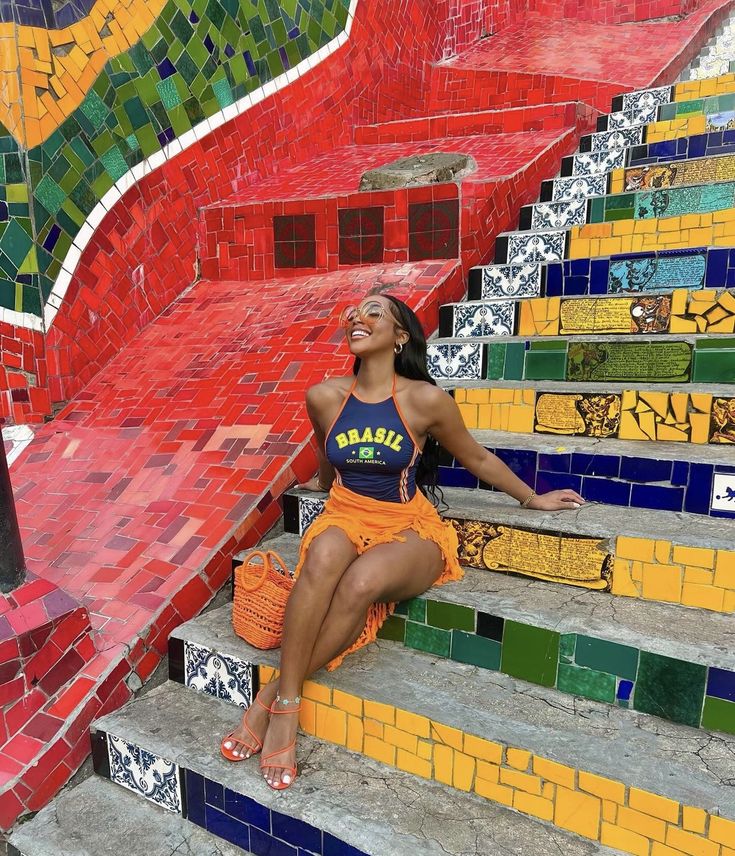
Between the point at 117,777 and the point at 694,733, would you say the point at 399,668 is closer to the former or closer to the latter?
the point at 694,733

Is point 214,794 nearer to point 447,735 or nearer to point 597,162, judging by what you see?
point 447,735

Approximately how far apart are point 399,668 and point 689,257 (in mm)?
2165

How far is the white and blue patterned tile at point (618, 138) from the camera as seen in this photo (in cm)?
434

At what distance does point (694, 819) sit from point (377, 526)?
1134 mm

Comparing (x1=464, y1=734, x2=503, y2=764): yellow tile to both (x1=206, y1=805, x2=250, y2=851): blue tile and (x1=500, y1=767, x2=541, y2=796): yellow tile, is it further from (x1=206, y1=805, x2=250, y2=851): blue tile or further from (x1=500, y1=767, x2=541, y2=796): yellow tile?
(x1=206, y1=805, x2=250, y2=851): blue tile

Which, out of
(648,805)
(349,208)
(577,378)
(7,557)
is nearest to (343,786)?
(648,805)

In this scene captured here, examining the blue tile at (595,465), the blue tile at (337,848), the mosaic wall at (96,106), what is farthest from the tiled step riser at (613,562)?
the mosaic wall at (96,106)

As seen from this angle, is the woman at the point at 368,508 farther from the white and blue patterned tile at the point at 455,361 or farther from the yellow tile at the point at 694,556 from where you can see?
the white and blue patterned tile at the point at 455,361

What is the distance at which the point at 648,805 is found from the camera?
1.56 metres

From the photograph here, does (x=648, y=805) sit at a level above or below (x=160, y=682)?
above

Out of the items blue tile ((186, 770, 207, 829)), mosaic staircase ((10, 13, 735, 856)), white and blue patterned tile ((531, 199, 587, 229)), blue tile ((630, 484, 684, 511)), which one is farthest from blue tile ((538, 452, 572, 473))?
white and blue patterned tile ((531, 199, 587, 229))

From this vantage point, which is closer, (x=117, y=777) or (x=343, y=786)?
(x=343, y=786)

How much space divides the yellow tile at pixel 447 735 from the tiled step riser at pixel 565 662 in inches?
12.9

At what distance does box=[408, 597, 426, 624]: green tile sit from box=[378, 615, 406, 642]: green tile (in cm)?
4
